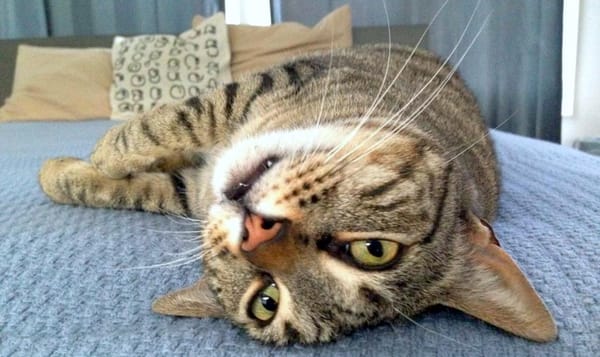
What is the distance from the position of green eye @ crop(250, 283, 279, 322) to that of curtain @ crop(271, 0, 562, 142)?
3.04 m

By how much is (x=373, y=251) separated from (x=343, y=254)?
0.04m

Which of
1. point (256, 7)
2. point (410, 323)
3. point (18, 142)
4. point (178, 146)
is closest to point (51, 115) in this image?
point (18, 142)

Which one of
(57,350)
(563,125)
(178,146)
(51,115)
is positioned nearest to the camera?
(57,350)

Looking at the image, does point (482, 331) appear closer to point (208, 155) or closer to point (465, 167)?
point (465, 167)

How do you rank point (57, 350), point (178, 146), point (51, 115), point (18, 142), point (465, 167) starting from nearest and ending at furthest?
point (57, 350) → point (465, 167) → point (178, 146) → point (18, 142) → point (51, 115)

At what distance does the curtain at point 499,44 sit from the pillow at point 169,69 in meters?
0.83

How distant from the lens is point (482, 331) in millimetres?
750

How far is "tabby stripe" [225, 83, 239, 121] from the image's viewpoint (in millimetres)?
1261

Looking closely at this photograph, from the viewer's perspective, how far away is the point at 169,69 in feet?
9.82

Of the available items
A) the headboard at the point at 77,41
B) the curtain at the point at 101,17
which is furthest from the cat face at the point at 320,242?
the curtain at the point at 101,17

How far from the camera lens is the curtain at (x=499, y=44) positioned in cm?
364

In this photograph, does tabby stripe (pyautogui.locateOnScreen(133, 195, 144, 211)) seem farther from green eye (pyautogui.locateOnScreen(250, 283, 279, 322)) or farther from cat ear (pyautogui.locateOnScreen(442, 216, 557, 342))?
cat ear (pyautogui.locateOnScreen(442, 216, 557, 342))

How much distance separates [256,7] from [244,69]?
897 millimetres

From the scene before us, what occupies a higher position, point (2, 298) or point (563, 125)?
point (2, 298)
